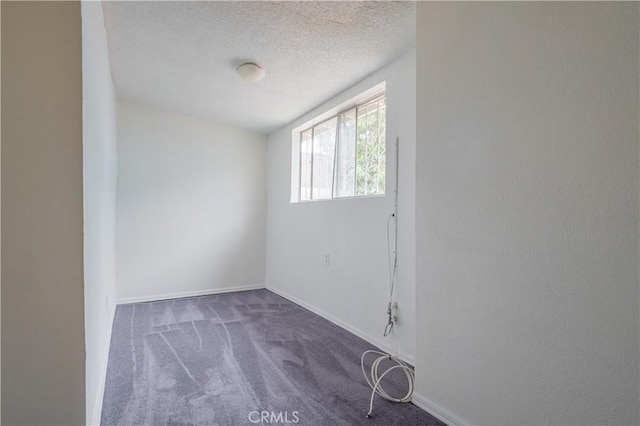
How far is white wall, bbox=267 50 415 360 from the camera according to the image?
2.20 metres

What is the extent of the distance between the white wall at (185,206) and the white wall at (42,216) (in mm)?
2670

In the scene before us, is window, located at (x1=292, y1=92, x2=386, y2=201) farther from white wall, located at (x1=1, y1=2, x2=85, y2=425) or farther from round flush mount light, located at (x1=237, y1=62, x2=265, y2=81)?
white wall, located at (x1=1, y1=2, x2=85, y2=425)

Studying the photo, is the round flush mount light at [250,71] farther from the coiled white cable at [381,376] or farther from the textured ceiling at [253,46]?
the coiled white cable at [381,376]

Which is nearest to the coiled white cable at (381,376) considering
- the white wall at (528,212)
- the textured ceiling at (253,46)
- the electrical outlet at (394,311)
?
the white wall at (528,212)

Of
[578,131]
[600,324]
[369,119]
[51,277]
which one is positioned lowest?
[600,324]

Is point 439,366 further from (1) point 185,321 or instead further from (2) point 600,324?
(1) point 185,321

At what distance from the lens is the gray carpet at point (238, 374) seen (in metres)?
1.58

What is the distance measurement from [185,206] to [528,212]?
3729 millimetres

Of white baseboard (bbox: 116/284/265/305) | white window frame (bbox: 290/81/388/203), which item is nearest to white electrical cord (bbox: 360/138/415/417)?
white window frame (bbox: 290/81/388/203)

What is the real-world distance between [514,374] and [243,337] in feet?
6.56

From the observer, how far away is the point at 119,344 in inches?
95.0

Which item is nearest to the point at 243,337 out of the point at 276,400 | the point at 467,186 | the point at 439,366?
the point at 276,400

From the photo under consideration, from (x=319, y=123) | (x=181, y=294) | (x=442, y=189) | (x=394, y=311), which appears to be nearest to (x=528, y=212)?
(x=442, y=189)

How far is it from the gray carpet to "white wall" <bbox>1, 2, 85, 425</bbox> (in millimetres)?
534
